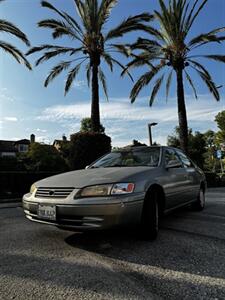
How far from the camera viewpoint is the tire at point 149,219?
4.11 m

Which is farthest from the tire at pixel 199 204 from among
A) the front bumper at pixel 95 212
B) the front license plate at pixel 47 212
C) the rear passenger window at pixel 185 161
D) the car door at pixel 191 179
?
the front license plate at pixel 47 212

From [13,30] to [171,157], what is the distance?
12.5m

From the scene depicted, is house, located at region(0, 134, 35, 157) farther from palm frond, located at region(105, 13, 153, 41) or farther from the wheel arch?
the wheel arch

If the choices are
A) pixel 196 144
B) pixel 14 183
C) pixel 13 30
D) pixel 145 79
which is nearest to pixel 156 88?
pixel 145 79

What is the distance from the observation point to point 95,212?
3.65 metres

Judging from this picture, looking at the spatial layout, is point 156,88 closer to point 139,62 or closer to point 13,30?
point 139,62

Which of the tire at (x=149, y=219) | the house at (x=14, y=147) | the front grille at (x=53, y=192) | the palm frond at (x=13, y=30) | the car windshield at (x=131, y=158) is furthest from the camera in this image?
the house at (x=14, y=147)

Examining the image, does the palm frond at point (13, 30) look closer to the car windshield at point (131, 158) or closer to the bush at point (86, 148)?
the bush at point (86, 148)

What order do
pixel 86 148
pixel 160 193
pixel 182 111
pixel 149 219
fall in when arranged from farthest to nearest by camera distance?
pixel 182 111 → pixel 86 148 → pixel 160 193 → pixel 149 219

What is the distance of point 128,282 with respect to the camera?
288cm

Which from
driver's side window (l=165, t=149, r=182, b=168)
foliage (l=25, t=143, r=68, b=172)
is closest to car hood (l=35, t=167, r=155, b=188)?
driver's side window (l=165, t=149, r=182, b=168)

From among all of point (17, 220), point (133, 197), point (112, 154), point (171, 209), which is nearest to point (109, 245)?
point (133, 197)

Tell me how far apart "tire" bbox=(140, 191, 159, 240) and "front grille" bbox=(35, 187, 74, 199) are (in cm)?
106

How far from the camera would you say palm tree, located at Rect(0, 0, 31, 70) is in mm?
14586
